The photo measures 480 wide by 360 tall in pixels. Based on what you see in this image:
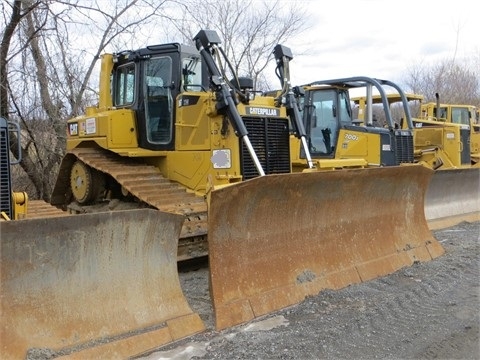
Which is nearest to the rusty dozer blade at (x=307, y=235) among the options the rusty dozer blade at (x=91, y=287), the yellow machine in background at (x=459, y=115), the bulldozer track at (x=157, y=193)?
the rusty dozer blade at (x=91, y=287)

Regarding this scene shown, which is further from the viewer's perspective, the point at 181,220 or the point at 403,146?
the point at 403,146

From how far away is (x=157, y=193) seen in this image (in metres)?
6.25

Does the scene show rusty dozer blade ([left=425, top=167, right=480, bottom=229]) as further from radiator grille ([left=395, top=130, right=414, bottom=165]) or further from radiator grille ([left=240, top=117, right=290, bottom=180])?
radiator grille ([left=240, top=117, right=290, bottom=180])

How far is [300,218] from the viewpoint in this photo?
209 inches

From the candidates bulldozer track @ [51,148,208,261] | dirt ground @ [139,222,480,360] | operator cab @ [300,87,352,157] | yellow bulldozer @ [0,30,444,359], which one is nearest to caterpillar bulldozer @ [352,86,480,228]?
operator cab @ [300,87,352,157]

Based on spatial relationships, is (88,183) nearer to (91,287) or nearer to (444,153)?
(91,287)

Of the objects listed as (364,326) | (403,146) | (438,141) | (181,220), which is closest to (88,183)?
(181,220)

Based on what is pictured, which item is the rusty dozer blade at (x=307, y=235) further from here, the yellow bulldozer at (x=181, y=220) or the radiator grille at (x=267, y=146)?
the radiator grille at (x=267, y=146)

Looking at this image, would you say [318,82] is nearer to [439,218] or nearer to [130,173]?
[439,218]

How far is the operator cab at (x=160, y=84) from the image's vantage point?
6.84 meters

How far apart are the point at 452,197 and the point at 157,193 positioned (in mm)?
6411

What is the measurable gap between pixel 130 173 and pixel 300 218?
7.85ft

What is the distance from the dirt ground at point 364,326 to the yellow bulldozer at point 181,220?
0.65ft

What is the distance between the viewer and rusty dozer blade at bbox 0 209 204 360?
3.58 m
